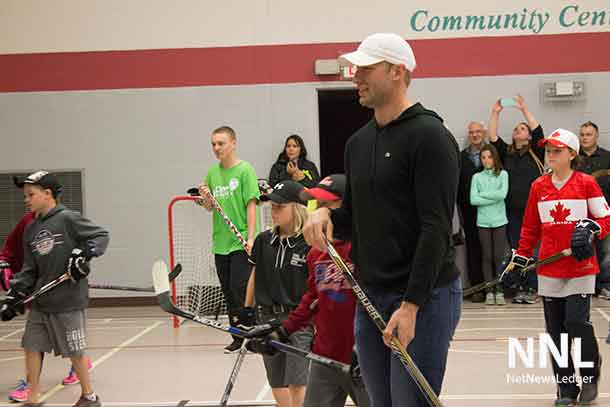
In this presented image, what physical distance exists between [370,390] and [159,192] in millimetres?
7932

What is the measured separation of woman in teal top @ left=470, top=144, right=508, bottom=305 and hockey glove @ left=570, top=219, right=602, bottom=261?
478cm

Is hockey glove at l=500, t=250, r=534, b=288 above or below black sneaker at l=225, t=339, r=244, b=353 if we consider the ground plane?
above

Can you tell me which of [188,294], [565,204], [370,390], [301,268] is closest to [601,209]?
[565,204]

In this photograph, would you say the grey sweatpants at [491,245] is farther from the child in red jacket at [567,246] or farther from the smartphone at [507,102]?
the child in red jacket at [567,246]


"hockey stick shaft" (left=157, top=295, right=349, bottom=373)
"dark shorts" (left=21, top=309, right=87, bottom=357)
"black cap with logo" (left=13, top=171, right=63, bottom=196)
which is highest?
"black cap with logo" (left=13, top=171, right=63, bottom=196)

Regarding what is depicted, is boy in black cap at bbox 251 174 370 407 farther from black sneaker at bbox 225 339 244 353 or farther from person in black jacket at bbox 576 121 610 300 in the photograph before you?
person in black jacket at bbox 576 121 610 300

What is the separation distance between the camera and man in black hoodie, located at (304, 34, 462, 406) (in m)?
2.75

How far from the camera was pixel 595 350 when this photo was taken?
5254mm

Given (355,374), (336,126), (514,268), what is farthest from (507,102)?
(355,374)

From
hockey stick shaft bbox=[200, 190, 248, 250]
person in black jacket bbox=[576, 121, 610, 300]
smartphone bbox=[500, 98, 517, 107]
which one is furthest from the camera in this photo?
smartphone bbox=[500, 98, 517, 107]

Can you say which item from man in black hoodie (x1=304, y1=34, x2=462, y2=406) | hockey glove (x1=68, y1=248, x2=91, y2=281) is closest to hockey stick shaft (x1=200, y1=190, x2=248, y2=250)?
hockey glove (x1=68, y1=248, x2=91, y2=281)

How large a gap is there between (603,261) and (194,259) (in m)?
4.18

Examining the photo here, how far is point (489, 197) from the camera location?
985cm

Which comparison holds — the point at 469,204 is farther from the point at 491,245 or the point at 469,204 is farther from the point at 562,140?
the point at 562,140
